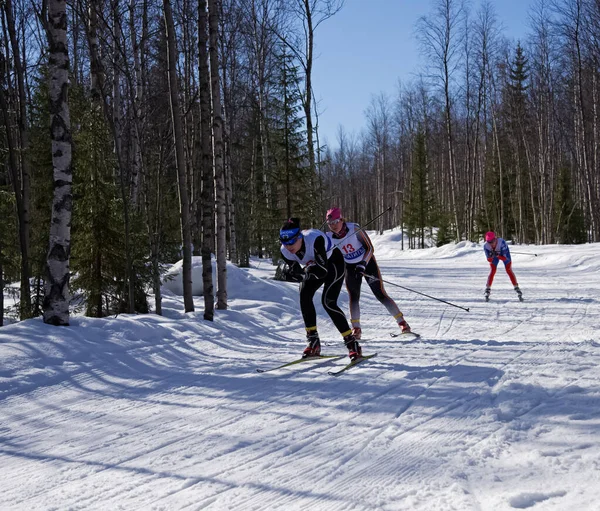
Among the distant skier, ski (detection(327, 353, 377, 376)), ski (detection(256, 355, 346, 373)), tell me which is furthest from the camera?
the distant skier

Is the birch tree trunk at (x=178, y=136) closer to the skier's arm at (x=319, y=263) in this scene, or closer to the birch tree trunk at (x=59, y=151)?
the birch tree trunk at (x=59, y=151)

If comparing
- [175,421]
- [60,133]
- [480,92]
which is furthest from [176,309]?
[480,92]

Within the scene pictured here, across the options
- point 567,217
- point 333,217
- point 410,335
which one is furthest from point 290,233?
point 567,217

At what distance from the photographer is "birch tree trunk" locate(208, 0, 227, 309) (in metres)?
9.93

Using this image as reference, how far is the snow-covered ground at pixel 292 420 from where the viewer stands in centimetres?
288

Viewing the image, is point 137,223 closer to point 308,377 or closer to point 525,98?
point 308,377

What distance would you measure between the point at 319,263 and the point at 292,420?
8.36 feet

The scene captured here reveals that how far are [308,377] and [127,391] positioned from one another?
6.53ft

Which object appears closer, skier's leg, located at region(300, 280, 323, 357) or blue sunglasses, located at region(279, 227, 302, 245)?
blue sunglasses, located at region(279, 227, 302, 245)

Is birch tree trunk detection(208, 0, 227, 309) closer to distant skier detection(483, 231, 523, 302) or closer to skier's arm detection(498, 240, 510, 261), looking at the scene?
distant skier detection(483, 231, 523, 302)

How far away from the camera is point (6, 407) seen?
464 cm

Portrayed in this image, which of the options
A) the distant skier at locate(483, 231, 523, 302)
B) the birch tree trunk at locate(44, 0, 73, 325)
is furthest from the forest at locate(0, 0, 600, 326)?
Answer: the distant skier at locate(483, 231, 523, 302)

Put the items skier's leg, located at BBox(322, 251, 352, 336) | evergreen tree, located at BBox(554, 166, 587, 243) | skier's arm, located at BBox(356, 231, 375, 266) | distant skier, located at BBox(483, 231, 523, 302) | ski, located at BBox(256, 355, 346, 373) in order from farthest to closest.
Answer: evergreen tree, located at BBox(554, 166, 587, 243) → distant skier, located at BBox(483, 231, 523, 302) → skier's arm, located at BBox(356, 231, 375, 266) → skier's leg, located at BBox(322, 251, 352, 336) → ski, located at BBox(256, 355, 346, 373)

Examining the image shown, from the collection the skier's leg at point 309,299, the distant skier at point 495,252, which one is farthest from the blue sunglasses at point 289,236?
the distant skier at point 495,252
